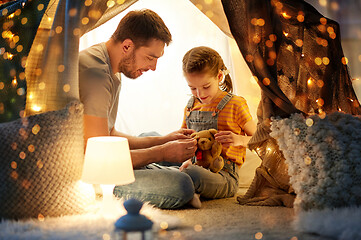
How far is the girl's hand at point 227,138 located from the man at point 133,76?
0.49ft

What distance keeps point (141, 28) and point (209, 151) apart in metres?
0.69

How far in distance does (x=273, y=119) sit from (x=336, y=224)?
567mm

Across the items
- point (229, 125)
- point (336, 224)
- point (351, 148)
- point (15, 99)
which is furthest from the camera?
point (229, 125)

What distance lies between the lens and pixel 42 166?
161 cm

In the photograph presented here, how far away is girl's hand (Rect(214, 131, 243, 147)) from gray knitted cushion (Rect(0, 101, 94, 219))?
74cm

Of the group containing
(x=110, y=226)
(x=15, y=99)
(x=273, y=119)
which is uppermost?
(x=15, y=99)

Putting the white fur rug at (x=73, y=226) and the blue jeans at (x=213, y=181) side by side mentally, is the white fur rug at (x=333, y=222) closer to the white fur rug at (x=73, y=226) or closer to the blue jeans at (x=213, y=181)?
the white fur rug at (x=73, y=226)

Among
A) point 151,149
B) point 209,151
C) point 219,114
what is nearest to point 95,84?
point 151,149

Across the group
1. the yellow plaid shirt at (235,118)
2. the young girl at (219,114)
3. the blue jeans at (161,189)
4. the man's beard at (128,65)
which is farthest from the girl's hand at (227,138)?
the man's beard at (128,65)

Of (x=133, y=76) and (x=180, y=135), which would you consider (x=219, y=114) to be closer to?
(x=180, y=135)

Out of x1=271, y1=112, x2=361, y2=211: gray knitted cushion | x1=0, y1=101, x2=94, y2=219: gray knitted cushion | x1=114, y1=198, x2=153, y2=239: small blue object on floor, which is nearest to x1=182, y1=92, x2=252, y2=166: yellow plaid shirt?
x1=271, y1=112, x2=361, y2=211: gray knitted cushion

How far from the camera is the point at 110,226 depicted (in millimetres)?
1469

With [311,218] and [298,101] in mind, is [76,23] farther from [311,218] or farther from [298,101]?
[311,218]

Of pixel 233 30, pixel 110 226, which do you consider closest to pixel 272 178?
pixel 233 30
